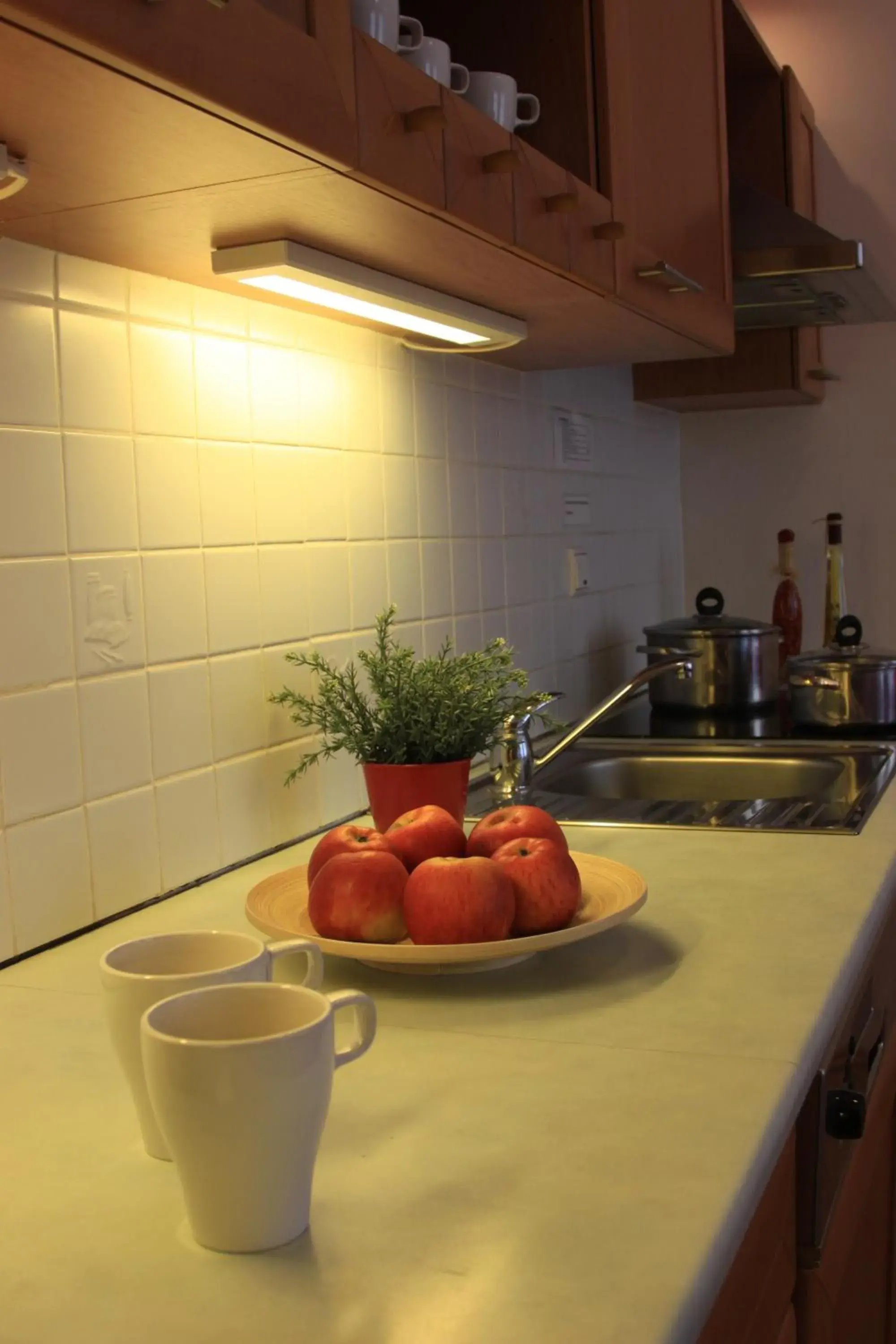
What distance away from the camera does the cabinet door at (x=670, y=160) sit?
1543 millimetres

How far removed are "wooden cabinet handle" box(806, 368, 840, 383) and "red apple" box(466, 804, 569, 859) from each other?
5.82 ft

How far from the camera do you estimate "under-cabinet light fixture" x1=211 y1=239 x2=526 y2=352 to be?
45.2 inches

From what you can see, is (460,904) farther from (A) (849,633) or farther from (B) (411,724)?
(A) (849,633)

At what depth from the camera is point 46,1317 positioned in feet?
1.98

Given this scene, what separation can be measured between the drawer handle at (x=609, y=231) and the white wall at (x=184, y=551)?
347 mm

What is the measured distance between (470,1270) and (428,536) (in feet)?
4.28

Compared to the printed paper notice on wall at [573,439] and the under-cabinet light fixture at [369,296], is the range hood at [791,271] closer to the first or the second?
the printed paper notice on wall at [573,439]

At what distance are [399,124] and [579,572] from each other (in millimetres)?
1428

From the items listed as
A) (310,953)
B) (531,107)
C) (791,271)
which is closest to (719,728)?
(791,271)

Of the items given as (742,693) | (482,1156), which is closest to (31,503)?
(482,1156)

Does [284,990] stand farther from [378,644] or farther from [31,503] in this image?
[378,644]

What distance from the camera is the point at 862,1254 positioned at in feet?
4.01

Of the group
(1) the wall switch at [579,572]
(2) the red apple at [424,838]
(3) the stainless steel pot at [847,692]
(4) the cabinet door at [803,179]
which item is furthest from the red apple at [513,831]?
(4) the cabinet door at [803,179]

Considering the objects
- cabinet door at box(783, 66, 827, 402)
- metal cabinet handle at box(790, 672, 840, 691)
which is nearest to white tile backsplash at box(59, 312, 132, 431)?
metal cabinet handle at box(790, 672, 840, 691)
